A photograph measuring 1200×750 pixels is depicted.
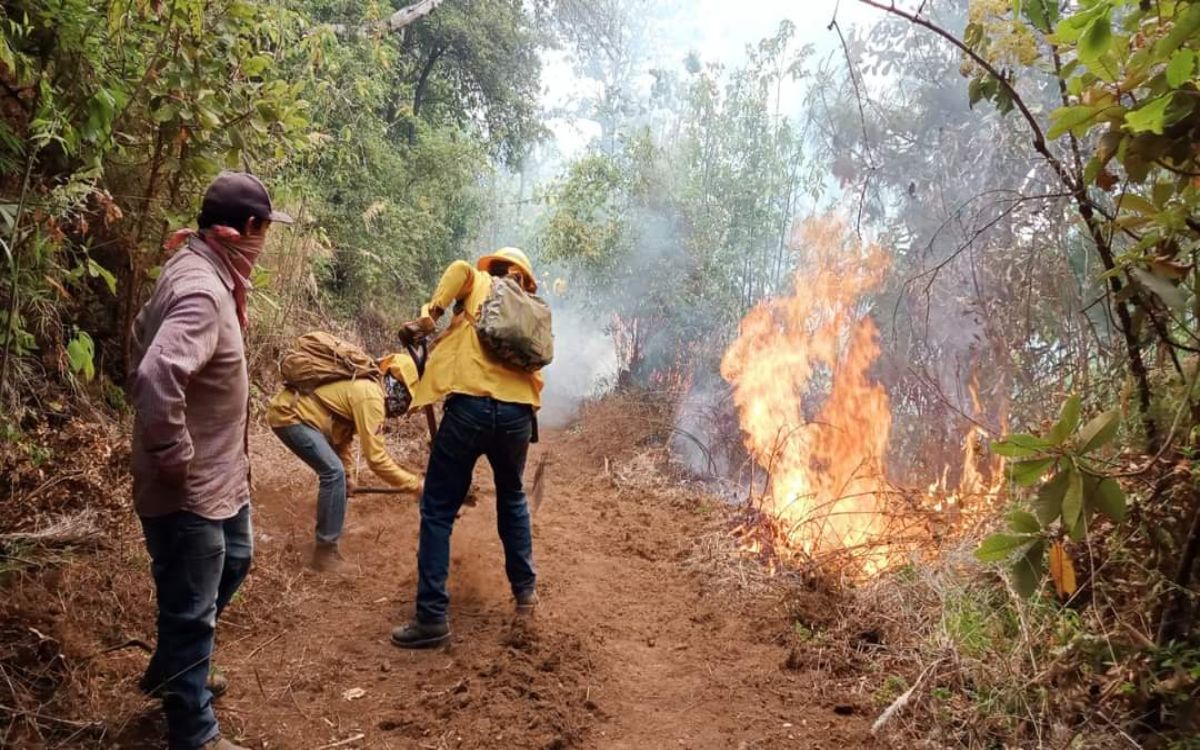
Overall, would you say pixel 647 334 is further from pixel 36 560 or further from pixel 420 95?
pixel 36 560

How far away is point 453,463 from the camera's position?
12.9 ft

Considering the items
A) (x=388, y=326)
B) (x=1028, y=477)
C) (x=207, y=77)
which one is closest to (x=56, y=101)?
(x=207, y=77)

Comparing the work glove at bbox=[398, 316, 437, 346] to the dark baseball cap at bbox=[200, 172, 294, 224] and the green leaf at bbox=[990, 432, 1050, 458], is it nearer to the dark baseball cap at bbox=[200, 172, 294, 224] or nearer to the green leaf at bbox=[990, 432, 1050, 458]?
the dark baseball cap at bbox=[200, 172, 294, 224]

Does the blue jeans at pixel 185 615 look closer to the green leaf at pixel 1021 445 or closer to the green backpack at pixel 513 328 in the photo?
the green backpack at pixel 513 328

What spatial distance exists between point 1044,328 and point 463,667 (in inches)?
193

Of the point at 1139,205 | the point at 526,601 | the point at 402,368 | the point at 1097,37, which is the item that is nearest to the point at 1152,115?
the point at 1097,37

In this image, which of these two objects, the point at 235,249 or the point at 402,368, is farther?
the point at 402,368

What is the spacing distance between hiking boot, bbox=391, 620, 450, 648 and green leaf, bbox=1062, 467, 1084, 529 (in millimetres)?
3002

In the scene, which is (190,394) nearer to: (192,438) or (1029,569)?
(192,438)

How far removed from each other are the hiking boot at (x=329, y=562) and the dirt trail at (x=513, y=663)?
13 centimetres

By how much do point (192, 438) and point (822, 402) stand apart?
6.72m

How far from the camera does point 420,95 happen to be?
1355 centimetres

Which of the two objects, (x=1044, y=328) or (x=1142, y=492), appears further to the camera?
(x=1044, y=328)

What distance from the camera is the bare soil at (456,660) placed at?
9.59 feet
